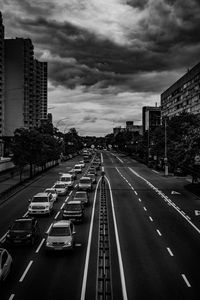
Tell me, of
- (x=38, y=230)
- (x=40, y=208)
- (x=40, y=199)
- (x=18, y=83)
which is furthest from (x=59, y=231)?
(x=18, y=83)

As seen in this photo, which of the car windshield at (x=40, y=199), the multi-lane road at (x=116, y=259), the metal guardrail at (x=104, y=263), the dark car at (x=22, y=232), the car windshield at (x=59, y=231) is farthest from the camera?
the car windshield at (x=40, y=199)

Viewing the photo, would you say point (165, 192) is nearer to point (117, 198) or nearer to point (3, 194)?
point (117, 198)

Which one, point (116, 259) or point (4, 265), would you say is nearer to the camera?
point (4, 265)

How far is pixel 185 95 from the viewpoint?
131000 mm

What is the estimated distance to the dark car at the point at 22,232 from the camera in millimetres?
21172

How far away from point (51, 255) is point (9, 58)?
169 meters

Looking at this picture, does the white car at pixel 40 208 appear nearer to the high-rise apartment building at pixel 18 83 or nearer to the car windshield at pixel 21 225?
the car windshield at pixel 21 225

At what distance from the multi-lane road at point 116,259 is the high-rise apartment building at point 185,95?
88.1 m

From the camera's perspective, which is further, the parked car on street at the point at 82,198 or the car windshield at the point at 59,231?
the parked car on street at the point at 82,198

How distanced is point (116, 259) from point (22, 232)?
577 centimetres

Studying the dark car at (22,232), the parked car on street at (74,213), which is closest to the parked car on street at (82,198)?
the parked car on street at (74,213)

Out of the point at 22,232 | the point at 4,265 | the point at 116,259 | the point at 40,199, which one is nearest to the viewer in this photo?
the point at 4,265

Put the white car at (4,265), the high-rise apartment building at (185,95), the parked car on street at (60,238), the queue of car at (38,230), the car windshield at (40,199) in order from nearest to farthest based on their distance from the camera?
the white car at (4,265) → the queue of car at (38,230) → the parked car on street at (60,238) → the car windshield at (40,199) → the high-rise apartment building at (185,95)

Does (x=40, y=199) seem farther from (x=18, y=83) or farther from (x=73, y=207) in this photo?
(x=18, y=83)
